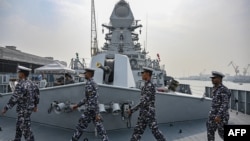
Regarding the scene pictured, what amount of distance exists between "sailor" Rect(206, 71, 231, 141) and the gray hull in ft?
8.02

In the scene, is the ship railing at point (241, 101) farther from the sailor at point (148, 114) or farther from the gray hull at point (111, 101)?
the sailor at point (148, 114)

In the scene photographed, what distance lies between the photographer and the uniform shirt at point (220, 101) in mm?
4055

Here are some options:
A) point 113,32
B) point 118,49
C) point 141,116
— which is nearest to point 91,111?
point 141,116

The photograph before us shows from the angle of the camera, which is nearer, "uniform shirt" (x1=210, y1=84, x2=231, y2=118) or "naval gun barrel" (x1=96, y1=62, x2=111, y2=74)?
"uniform shirt" (x1=210, y1=84, x2=231, y2=118)

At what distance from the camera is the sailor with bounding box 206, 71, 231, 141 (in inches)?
159

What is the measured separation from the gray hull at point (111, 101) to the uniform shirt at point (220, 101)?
2.46 metres

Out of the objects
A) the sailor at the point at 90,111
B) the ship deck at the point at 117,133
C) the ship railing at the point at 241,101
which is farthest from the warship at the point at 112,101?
the ship railing at the point at 241,101

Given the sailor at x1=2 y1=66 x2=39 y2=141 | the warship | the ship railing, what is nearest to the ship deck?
the warship

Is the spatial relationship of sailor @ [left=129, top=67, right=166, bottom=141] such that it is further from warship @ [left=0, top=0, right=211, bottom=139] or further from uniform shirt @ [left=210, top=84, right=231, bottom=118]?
warship @ [left=0, top=0, right=211, bottom=139]

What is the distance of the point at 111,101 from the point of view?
5961mm

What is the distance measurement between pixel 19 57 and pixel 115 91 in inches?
1313

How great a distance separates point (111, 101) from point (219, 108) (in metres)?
2.63

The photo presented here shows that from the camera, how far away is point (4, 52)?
31500 mm

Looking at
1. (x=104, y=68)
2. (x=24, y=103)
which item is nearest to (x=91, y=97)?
(x=24, y=103)
